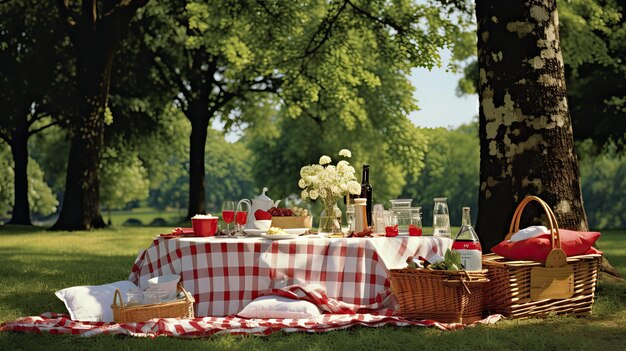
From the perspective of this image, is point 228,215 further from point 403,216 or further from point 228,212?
point 403,216

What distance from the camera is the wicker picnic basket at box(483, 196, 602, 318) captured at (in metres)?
6.89

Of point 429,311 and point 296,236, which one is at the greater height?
point 296,236

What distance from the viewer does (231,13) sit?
20.2m

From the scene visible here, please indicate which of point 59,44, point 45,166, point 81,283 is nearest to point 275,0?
point 59,44

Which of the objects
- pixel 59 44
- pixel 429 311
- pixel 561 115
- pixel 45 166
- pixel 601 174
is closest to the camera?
pixel 429 311

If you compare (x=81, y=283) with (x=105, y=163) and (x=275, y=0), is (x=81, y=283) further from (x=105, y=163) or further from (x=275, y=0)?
(x=105, y=163)

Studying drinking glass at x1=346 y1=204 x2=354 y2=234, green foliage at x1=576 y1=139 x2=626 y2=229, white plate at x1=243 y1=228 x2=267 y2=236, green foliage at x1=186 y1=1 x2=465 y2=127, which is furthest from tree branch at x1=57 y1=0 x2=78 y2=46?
green foliage at x1=576 y1=139 x2=626 y2=229

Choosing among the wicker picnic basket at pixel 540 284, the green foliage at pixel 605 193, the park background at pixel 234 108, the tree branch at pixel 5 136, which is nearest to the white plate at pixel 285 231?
the wicker picnic basket at pixel 540 284

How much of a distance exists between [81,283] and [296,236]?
435 cm

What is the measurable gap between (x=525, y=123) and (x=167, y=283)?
4.23 m

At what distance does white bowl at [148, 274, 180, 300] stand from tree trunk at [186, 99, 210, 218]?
21.3 m

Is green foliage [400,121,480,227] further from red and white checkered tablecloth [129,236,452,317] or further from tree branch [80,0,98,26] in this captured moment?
red and white checkered tablecloth [129,236,452,317]

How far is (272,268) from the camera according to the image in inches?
276

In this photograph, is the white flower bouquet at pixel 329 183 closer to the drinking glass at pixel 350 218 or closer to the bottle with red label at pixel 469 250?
the drinking glass at pixel 350 218
